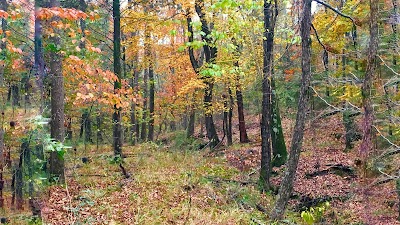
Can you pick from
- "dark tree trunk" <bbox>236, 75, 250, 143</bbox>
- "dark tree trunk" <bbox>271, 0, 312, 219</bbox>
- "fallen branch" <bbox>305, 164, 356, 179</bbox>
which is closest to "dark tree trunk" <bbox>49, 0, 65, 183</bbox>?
"dark tree trunk" <bbox>271, 0, 312, 219</bbox>

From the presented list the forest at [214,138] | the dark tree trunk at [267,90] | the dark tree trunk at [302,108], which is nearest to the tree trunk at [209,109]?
the forest at [214,138]

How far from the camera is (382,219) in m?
10.7

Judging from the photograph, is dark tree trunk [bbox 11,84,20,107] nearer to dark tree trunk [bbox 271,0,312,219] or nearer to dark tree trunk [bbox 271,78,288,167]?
dark tree trunk [bbox 271,78,288,167]

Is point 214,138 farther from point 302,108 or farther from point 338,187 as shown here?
point 302,108

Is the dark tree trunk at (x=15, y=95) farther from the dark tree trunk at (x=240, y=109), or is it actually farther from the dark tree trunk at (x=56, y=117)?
the dark tree trunk at (x=240, y=109)

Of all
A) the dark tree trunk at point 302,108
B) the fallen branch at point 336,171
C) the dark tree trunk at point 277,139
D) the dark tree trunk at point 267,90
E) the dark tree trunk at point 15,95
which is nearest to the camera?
the dark tree trunk at point 302,108

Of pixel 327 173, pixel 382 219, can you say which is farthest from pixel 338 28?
pixel 382 219

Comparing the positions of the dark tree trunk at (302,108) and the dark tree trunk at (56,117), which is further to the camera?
the dark tree trunk at (56,117)

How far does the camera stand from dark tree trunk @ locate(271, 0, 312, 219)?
809 cm

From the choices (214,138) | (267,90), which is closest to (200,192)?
(267,90)

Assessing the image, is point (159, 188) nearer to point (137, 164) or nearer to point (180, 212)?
point (180, 212)

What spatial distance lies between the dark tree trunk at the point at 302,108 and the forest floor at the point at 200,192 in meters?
0.63

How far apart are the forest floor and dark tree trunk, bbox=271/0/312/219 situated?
63cm

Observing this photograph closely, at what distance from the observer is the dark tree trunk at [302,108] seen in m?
8.09
